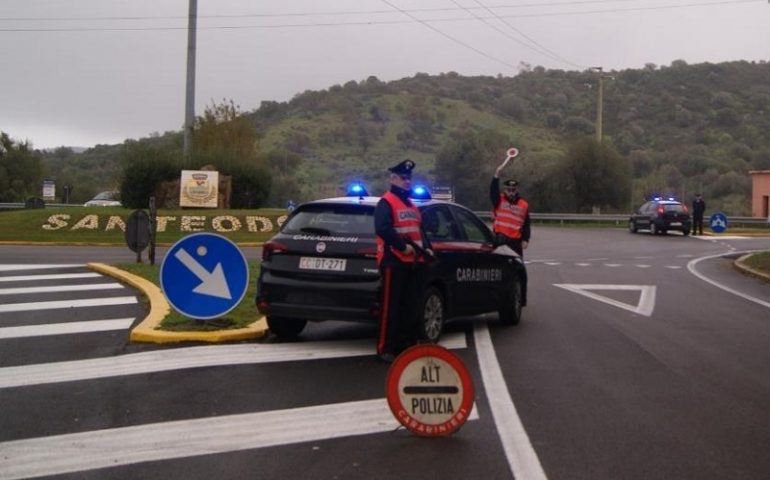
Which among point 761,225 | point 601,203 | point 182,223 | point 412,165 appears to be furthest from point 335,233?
point 601,203

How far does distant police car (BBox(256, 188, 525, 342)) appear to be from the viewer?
1042 cm

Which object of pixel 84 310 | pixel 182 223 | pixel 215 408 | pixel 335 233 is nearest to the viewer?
pixel 215 408

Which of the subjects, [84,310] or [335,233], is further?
[84,310]

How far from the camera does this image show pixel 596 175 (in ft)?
194

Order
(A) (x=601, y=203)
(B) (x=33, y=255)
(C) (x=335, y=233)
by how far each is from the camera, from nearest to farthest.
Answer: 1. (C) (x=335, y=233)
2. (B) (x=33, y=255)
3. (A) (x=601, y=203)

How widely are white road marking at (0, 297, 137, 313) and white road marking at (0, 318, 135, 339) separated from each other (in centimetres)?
144

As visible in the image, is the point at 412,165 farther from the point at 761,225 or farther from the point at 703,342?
the point at 761,225

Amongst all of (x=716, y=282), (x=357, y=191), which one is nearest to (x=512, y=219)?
(x=357, y=191)

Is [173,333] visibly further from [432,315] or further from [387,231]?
[387,231]

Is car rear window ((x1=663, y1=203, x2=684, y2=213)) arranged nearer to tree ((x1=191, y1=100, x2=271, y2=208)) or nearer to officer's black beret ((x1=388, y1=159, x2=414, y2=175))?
tree ((x1=191, y1=100, x2=271, y2=208))

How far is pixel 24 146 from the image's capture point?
63.3m

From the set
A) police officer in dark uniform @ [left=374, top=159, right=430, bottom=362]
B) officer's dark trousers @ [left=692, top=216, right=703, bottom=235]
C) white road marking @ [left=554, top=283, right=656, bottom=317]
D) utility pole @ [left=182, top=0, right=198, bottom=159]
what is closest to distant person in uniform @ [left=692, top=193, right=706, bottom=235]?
officer's dark trousers @ [left=692, top=216, right=703, bottom=235]

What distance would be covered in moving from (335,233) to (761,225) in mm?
45213

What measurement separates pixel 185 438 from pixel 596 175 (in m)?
53.9
